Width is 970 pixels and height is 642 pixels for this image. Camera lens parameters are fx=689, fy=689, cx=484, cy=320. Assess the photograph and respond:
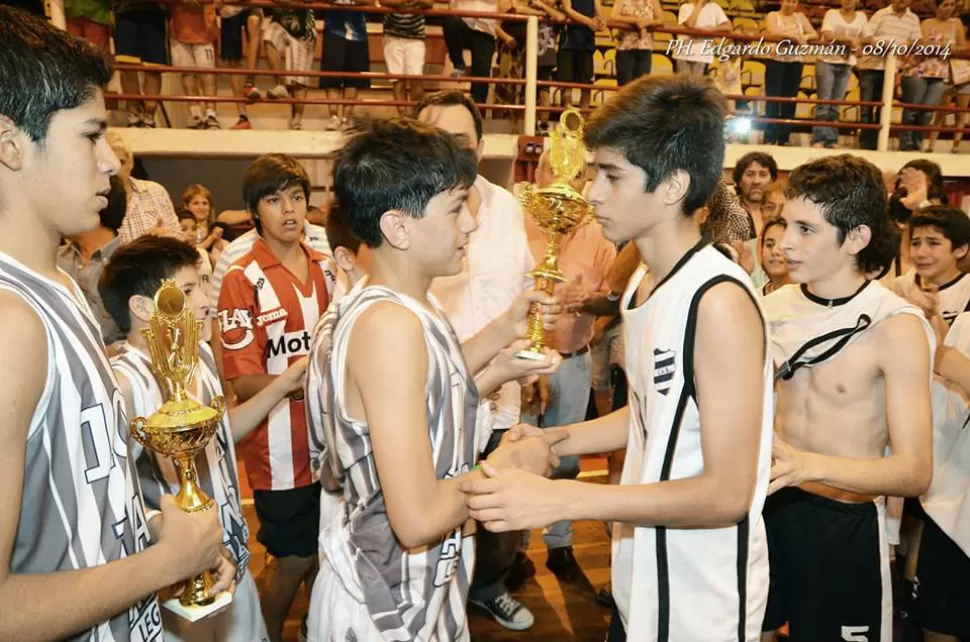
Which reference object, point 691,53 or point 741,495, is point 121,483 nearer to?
point 741,495

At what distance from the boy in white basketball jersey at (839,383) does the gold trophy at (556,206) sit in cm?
76

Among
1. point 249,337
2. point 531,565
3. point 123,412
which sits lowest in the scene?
point 531,565

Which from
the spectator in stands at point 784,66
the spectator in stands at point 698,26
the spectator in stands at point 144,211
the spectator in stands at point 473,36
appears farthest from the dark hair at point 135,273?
the spectator in stands at point 784,66

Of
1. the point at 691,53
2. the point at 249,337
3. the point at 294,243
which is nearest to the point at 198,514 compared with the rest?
the point at 249,337

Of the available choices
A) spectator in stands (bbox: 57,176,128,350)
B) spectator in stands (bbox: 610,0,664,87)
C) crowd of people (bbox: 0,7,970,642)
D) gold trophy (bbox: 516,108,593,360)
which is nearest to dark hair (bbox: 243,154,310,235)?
crowd of people (bbox: 0,7,970,642)

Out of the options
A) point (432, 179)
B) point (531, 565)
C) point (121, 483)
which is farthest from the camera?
point (531, 565)

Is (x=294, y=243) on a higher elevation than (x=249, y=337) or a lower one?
Result: higher

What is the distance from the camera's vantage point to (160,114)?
907 centimetres

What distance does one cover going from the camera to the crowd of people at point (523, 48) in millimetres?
7188

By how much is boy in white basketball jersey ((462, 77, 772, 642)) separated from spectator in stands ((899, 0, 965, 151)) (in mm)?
10039

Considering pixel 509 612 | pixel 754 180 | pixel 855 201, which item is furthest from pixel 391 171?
pixel 754 180

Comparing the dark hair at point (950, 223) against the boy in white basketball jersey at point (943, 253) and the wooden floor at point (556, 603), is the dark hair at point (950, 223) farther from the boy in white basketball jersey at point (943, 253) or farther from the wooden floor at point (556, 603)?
the wooden floor at point (556, 603)

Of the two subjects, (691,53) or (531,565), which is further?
(691,53)

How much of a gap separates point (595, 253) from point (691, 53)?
6172 millimetres
